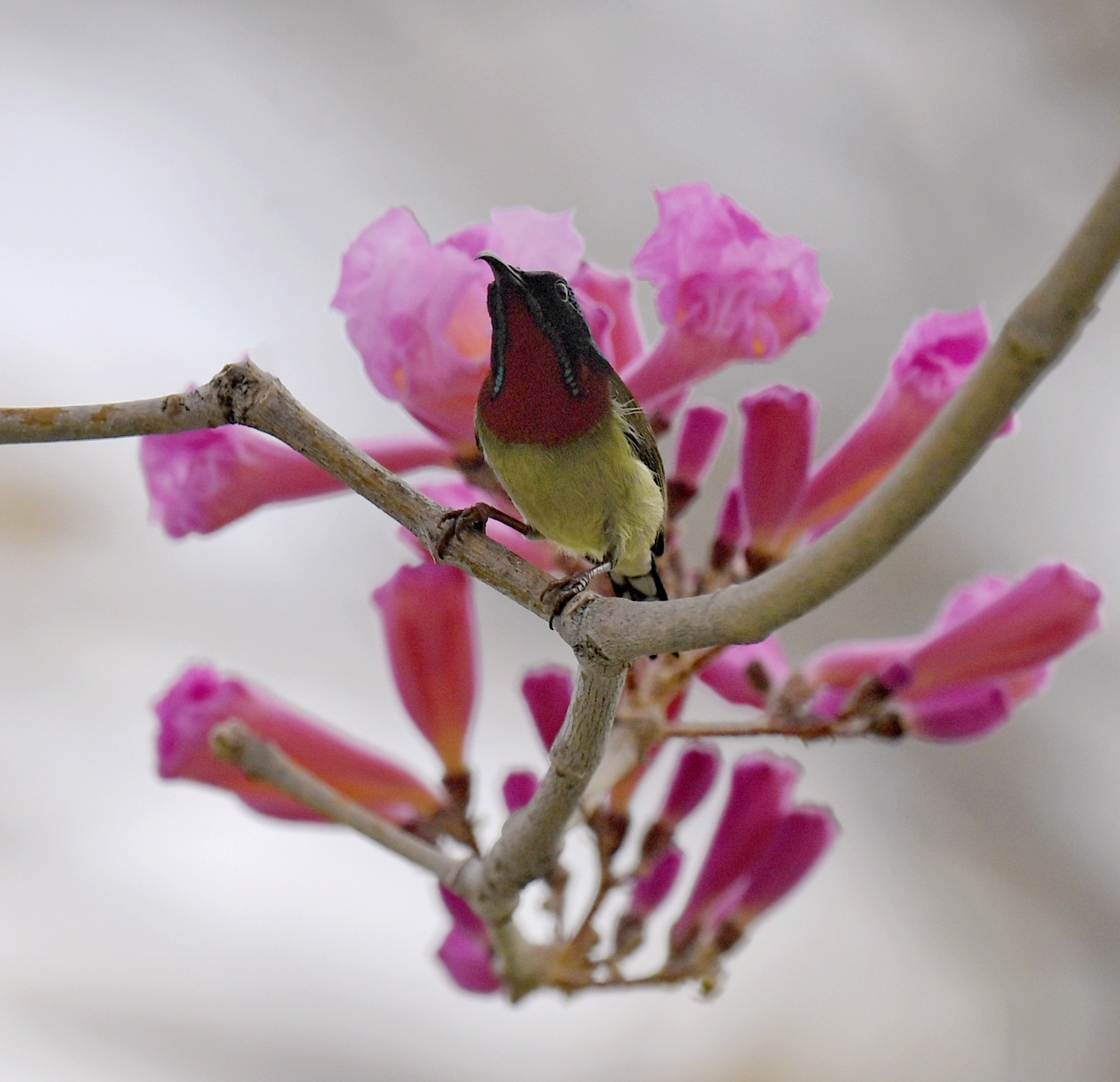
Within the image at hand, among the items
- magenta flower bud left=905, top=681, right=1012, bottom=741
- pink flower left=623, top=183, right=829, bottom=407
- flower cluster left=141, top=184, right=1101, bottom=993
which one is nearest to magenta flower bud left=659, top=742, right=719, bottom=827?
flower cluster left=141, top=184, right=1101, bottom=993

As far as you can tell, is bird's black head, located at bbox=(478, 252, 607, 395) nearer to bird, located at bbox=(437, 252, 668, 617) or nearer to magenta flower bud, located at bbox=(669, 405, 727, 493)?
bird, located at bbox=(437, 252, 668, 617)

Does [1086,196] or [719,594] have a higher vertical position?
[1086,196]

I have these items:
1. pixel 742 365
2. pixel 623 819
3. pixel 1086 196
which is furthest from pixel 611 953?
pixel 1086 196

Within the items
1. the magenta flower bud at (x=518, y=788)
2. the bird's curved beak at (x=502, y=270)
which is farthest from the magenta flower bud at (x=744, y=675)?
the bird's curved beak at (x=502, y=270)

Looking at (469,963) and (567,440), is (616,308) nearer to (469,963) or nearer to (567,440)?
(567,440)

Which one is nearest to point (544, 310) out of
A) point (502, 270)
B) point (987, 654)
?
point (502, 270)

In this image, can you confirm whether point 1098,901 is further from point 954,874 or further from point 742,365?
point 742,365
